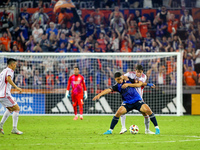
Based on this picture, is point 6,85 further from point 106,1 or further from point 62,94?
point 106,1

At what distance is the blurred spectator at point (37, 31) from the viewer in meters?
21.9

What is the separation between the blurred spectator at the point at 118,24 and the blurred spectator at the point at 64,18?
2638mm

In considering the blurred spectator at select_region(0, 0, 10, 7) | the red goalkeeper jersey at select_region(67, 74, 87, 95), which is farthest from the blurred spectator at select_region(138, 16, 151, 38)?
the blurred spectator at select_region(0, 0, 10, 7)

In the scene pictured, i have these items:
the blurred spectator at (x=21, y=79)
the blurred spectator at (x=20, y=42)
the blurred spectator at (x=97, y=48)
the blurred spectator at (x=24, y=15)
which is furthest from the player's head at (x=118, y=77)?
the blurred spectator at (x=24, y=15)

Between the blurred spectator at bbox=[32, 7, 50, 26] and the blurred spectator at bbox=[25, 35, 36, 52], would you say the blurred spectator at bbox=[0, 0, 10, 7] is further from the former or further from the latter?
the blurred spectator at bbox=[25, 35, 36, 52]

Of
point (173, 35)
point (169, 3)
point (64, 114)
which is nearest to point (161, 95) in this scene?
point (64, 114)

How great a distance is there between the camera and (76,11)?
23.2 m

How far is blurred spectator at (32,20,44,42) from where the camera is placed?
862 inches

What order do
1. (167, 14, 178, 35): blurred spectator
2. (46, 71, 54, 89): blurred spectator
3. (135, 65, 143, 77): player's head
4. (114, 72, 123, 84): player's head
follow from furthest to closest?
(167, 14, 178, 35): blurred spectator, (46, 71, 54, 89): blurred spectator, (135, 65, 143, 77): player's head, (114, 72, 123, 84): player's head

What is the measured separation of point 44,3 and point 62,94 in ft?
26.9

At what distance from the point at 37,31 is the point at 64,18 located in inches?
75.5

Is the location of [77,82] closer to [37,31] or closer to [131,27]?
[37,31]

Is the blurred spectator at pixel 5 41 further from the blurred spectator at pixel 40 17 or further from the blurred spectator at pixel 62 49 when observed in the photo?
the blurred spectator at pixel 62 49

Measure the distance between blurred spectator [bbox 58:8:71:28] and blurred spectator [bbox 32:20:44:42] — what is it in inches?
53.6
